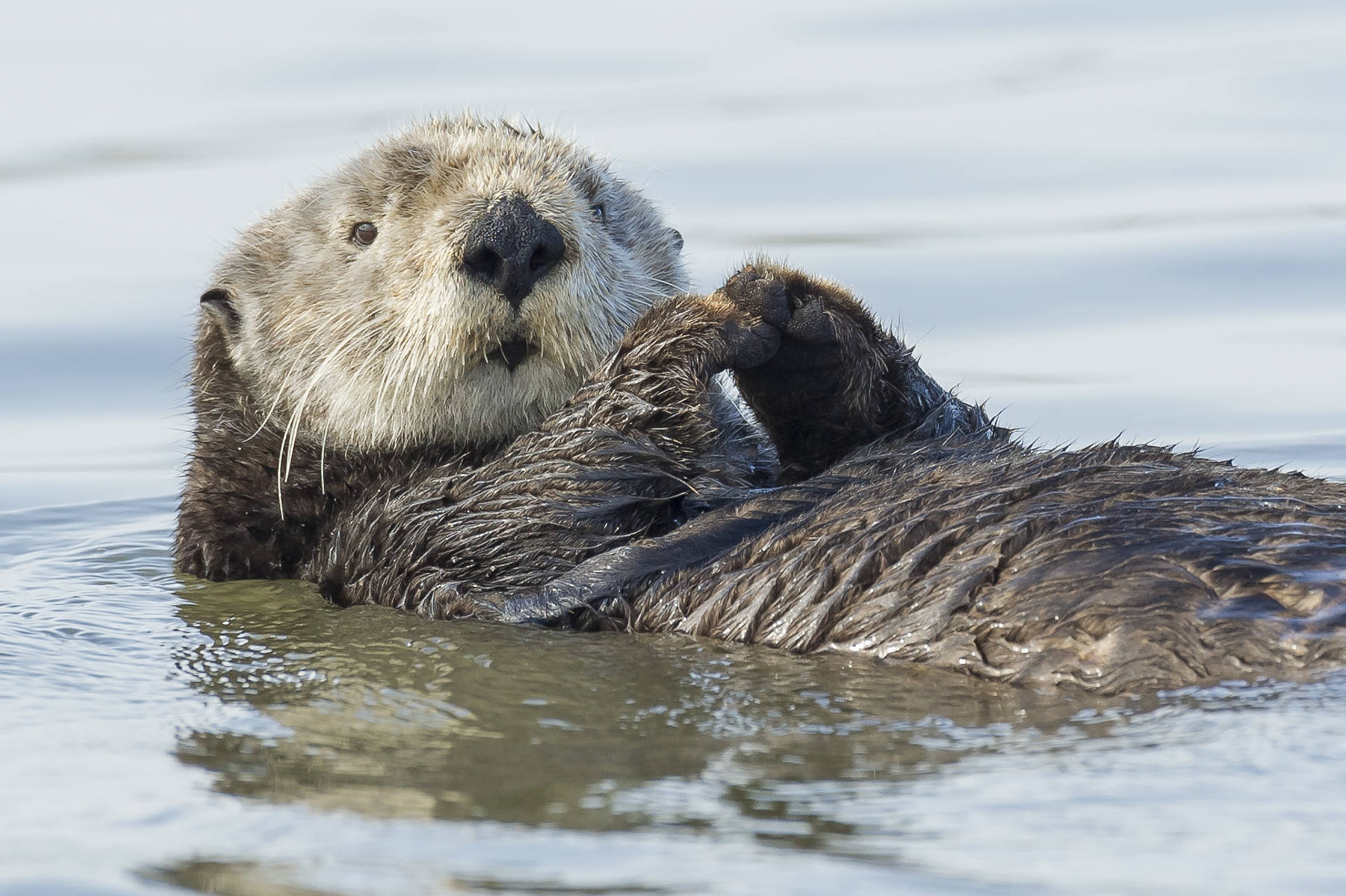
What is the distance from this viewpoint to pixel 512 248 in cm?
394

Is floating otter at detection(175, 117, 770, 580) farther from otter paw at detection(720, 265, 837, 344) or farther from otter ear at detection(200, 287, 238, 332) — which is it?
otter paw at detection(720, 265, 837, 344)

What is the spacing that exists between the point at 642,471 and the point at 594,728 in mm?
1018

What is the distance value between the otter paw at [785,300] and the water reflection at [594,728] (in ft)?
2.89

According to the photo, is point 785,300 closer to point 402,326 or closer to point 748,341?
point 748,341

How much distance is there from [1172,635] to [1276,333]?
215 inches

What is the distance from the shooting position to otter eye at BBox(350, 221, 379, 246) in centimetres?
454

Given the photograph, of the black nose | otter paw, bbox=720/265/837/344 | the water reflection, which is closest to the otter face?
the black nose

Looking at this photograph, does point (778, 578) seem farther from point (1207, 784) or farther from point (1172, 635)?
point (1207, 784)

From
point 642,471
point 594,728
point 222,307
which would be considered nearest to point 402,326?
point 642,471

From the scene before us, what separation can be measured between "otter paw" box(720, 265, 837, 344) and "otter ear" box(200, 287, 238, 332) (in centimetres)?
151

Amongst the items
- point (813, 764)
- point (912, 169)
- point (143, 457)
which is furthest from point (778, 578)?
point (912, 169)

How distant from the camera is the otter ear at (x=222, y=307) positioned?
479 centimetres

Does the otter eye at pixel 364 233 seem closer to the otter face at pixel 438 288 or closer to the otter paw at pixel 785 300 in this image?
the otter face at pixel 438 288

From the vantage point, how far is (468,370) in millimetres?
4199
